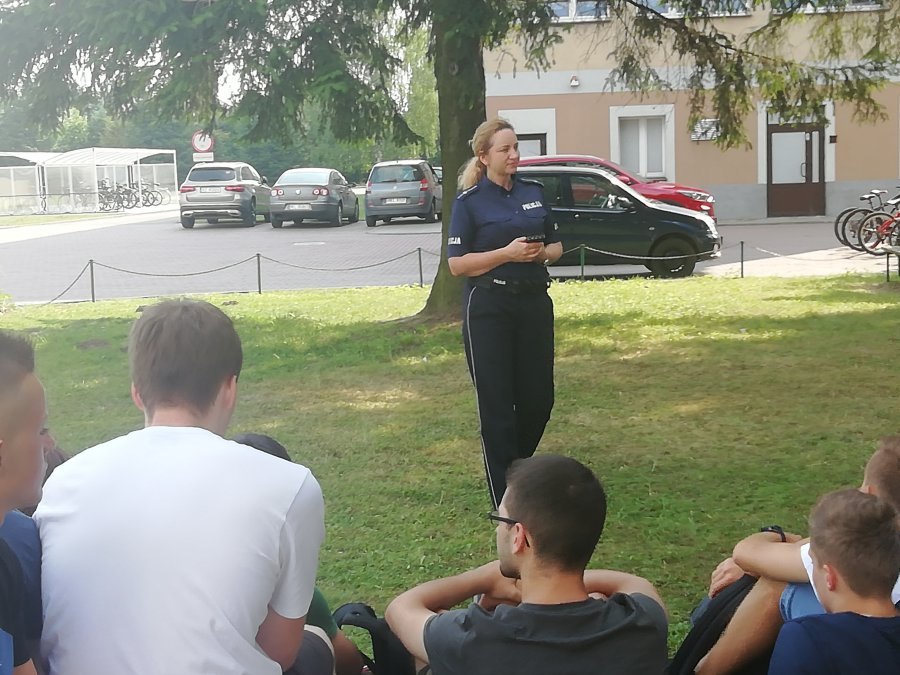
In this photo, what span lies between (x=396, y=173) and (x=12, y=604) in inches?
1162

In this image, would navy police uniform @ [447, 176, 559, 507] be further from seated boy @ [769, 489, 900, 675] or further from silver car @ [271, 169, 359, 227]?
silver car @ [271, 169, 359, 227]

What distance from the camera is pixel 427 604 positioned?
9.96 ft

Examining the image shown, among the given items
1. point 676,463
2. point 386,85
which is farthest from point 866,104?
point 676,463

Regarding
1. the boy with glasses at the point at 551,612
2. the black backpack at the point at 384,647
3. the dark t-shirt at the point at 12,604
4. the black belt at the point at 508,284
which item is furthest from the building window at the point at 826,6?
the dark t-shirt at the point at 12,604

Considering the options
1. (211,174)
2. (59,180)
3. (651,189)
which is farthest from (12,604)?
(59,180)

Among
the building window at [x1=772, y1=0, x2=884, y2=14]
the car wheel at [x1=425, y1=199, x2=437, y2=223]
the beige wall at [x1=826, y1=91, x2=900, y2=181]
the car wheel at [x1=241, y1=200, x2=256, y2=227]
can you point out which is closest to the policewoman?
the building window at [x1=772, y1=0, x2=884, y2=14]

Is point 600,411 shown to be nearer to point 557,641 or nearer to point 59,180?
point 557,641

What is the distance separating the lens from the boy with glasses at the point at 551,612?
242cm

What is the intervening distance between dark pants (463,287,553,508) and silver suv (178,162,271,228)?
28.2 m

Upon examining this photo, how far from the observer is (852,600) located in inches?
98.3

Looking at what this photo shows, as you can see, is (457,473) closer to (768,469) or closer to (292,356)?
(768,469)

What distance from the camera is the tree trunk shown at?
38.7 ft

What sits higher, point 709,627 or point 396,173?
point 396,173

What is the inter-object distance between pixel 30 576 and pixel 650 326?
10262 mm
